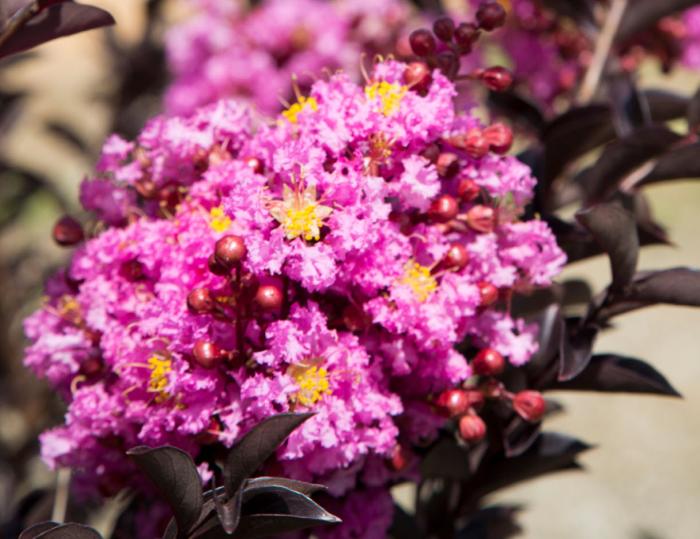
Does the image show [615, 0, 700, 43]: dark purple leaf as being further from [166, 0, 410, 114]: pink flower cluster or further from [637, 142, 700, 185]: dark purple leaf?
[166, 0, 410, 114]: pink flower cluster

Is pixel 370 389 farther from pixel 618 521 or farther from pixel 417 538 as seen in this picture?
pixel 618 521

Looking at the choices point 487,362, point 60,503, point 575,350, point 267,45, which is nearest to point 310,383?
point 487,362

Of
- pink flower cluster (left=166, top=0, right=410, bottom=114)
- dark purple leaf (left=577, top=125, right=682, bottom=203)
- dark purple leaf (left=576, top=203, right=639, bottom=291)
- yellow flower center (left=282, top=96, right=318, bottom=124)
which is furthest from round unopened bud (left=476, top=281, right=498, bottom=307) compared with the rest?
pink flower cluster (left=166, top=0, right=410, bottom=114)

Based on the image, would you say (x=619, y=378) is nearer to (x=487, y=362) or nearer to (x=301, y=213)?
(x=487, y=362)

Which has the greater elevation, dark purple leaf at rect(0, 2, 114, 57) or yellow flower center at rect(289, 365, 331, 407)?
dark purple leaf at rect(0, 2, 114, 57)

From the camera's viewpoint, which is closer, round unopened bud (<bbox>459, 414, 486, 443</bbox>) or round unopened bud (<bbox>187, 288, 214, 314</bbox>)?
round unopened bud (<bbox>187, 288, 214, 314</bbox>)

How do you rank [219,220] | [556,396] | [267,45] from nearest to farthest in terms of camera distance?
[219,220] → [267,45] → [556,396]

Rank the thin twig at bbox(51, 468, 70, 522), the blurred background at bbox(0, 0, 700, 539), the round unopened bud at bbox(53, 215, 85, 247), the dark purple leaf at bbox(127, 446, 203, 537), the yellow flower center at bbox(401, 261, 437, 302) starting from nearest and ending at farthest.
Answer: the dark purple leaf at bbox(127, 446, 203, 537) → the yellow flower center at bbox(401, 261, 437, 302) → the round unopened bud at bbox(53, 215, 85, 247) → the thin twig at bbox(51, 468, 70, 522) → the blurred background at bbox(0, 0, 700, 539)
